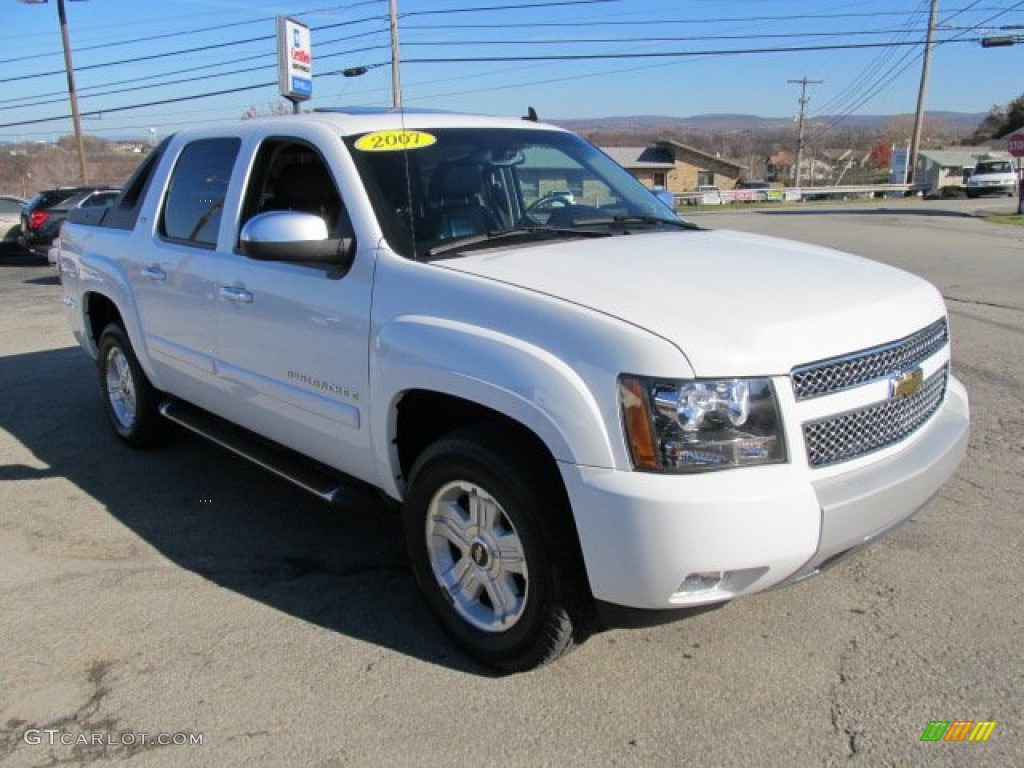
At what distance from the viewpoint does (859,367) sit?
2.71 metres

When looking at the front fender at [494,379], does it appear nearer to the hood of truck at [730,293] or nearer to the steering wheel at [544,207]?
the hood of truck at [730,293]

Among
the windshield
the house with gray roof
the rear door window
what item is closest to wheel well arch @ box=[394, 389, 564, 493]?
the windshield

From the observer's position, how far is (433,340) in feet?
9.62

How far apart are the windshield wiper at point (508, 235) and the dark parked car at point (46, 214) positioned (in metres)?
14.9

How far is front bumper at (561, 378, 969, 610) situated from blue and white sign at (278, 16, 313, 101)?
14.7m

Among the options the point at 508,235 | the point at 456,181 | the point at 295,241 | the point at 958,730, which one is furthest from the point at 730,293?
the point at 295,241

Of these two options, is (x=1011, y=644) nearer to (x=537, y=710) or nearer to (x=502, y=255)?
(x=537, y=710)

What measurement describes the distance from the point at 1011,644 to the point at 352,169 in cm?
300

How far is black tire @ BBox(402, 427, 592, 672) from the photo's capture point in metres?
2.71

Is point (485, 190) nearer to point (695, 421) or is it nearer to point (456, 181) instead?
point (456, 181)

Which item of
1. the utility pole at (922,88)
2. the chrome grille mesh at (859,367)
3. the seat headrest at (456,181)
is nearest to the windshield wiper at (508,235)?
the seat headrest at (456,181)

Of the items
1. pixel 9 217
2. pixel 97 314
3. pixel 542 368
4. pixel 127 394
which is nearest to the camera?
pixel 542 368

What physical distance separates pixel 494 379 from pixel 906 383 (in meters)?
1.38

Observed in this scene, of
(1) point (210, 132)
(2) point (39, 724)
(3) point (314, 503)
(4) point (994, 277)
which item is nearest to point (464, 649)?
(2) point (39, 724)
